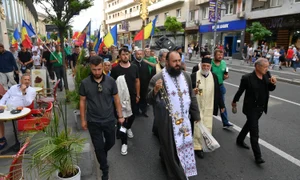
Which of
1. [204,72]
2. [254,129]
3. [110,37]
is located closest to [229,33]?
[110,37]

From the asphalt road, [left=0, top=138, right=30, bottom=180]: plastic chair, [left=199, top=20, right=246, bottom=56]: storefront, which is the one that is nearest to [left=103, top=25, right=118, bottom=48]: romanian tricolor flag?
the asphalt road

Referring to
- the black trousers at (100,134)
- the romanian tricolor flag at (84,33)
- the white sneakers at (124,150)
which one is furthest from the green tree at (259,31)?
the black trousers at (100,134)

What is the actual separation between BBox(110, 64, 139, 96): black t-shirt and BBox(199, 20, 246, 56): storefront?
22.6 m

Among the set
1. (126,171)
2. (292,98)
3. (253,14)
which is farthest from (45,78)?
(253,14)

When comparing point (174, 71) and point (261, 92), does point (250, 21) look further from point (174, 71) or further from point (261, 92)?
point (174, 71)

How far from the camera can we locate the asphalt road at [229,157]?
346cm

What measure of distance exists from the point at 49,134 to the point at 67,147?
0.29 metres

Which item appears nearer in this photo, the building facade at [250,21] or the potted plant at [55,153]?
the potted plant at [55,153]

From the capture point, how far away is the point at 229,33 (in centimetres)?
2667

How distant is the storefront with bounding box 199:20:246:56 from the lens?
79.9ft

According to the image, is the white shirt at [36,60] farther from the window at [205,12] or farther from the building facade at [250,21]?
the window at [205,12]

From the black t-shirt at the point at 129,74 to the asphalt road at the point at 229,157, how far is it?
3.71ft

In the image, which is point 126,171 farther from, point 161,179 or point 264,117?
point 264,117

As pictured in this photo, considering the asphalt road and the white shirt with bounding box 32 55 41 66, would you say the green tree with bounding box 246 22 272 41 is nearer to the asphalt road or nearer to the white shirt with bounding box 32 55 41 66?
the asphalt road
